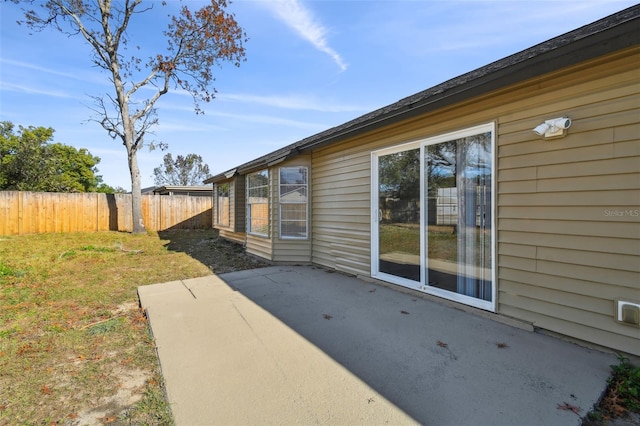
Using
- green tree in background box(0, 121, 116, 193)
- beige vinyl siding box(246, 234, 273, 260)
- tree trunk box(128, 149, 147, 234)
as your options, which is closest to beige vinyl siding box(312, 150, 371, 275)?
beige vinyl siding box(246, 234, 273, 260)

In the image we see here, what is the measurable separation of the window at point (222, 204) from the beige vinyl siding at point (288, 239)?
418 cm

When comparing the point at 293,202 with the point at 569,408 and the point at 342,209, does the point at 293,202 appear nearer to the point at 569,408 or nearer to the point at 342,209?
the point at 342,209

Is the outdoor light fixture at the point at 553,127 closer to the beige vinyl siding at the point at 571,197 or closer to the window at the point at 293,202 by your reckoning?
the beige vinyl siding at the point at 571,197

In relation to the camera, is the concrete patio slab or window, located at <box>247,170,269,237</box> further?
window, located at <box>247,170,269,237</box>

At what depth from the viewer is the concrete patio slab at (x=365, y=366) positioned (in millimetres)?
1781

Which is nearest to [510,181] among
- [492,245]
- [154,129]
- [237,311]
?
[492,245]

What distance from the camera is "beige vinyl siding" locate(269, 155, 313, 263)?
6.39 metres

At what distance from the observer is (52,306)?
404 centimetres

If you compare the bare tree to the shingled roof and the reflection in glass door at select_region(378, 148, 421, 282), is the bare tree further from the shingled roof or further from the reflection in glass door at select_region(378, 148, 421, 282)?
the shingled roof

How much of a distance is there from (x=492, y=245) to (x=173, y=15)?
16.0m

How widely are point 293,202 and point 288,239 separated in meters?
0.84

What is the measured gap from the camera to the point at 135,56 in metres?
13.4

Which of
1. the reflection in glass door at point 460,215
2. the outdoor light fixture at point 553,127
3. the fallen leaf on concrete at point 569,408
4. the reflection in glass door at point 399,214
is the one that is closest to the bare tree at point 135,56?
the reflection in glass door at point 399,214

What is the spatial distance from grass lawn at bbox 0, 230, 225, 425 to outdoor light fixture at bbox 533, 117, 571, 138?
146 inches
